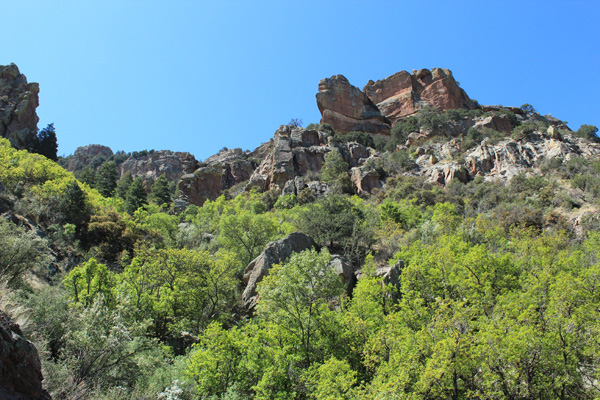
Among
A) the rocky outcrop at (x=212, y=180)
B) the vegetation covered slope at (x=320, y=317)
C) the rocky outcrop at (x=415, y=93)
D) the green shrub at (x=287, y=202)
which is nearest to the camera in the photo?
the vegetation covered slope at (x=320, y=317)

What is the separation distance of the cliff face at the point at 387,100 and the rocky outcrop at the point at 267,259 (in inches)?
2564

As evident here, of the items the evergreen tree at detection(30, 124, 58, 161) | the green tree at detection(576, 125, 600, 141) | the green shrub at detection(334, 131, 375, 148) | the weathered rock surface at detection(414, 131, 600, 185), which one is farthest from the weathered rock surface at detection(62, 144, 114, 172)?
the green tree at detection(576, 125, 600, 141)

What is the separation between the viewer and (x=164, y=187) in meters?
74.2

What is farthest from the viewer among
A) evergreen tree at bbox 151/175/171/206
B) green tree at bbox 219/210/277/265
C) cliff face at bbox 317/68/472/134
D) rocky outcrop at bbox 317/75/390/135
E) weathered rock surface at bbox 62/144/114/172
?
weathered rock surface at bbox 62/144/114/172

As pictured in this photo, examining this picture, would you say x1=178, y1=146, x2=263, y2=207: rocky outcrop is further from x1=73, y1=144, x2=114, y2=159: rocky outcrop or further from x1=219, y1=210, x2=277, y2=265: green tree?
x1=73, y1=144, x2=114, y2=159: rocky outcrop

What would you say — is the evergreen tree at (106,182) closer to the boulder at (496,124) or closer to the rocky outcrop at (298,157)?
the rocky outcrop at (298,157)

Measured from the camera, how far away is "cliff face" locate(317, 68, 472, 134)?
297 ft

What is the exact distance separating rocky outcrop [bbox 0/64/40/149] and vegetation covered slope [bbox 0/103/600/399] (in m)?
37.1

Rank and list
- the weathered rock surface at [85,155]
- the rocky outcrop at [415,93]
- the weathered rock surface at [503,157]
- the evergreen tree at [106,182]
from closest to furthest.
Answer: the weathered rock surface at [503,157] < the evergreen tree at [106,182] < the rocky outcrop at [415,93] < the weathered rock surface at [85,155]

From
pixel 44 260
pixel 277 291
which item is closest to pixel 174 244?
pixel 44 260

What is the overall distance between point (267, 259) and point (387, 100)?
8208 centimetres

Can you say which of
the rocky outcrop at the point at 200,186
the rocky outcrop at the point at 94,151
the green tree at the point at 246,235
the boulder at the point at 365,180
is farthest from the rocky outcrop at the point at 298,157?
the rocky outcrop at the point at 94,151

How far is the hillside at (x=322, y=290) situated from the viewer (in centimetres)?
1224

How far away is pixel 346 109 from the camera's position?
302 feet
